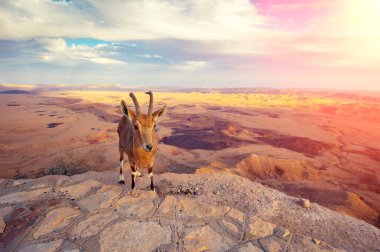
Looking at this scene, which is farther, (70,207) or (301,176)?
(301,176)

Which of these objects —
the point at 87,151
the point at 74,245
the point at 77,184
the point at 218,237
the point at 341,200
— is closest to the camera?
the point at 74,245

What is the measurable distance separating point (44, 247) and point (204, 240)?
11.4 ft

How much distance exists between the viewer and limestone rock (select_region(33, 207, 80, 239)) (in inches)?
238

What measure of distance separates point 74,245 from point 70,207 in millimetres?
1942

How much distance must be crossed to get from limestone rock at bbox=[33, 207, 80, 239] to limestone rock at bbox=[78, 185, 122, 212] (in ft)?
1.35

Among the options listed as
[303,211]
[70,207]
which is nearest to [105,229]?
[70,207]

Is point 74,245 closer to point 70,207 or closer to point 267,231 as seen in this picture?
point 70,207

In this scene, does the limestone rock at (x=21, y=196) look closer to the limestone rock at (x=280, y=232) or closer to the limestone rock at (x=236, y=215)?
the limestone rock at (x=236, y=215)

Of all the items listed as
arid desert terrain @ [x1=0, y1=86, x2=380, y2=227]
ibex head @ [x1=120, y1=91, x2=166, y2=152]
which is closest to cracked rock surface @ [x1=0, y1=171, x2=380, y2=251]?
ibex head @ [x1=120, y1=91, x2=166, y2=152]

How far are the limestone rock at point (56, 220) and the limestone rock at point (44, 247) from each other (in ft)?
1.25

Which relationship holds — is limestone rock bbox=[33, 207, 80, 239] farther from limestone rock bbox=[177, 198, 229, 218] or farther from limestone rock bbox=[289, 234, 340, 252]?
limestone rock bbox=[289, 234, 340, 252]

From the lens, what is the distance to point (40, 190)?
8.69 m

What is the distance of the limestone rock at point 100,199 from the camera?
7.41m

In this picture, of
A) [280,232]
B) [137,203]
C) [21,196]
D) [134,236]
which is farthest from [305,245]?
[21,196]
